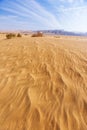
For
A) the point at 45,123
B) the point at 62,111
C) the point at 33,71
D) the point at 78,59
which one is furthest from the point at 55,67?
the point at 45,123

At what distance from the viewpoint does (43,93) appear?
15.7 feet

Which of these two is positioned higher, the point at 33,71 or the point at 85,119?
the point at 85,119

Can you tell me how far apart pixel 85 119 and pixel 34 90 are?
1.51 metres

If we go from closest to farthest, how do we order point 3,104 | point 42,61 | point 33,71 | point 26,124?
1. point 26,124
2. point 3,104
3. point 33,71
4. point 42,61

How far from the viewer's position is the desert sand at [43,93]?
3789 millimetres

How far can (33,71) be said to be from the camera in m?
6.18

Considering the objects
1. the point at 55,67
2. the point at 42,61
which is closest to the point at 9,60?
the point at 42,61

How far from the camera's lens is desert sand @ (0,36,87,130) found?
12.4 feet

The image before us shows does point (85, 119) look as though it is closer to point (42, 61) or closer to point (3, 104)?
point (3, 104)

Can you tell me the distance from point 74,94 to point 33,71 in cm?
185

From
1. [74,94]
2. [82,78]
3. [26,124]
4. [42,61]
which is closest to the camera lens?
[26,124]

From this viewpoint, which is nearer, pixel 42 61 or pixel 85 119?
pixel 85 119

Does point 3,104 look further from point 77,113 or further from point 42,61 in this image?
point 42,61

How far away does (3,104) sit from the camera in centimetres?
435
